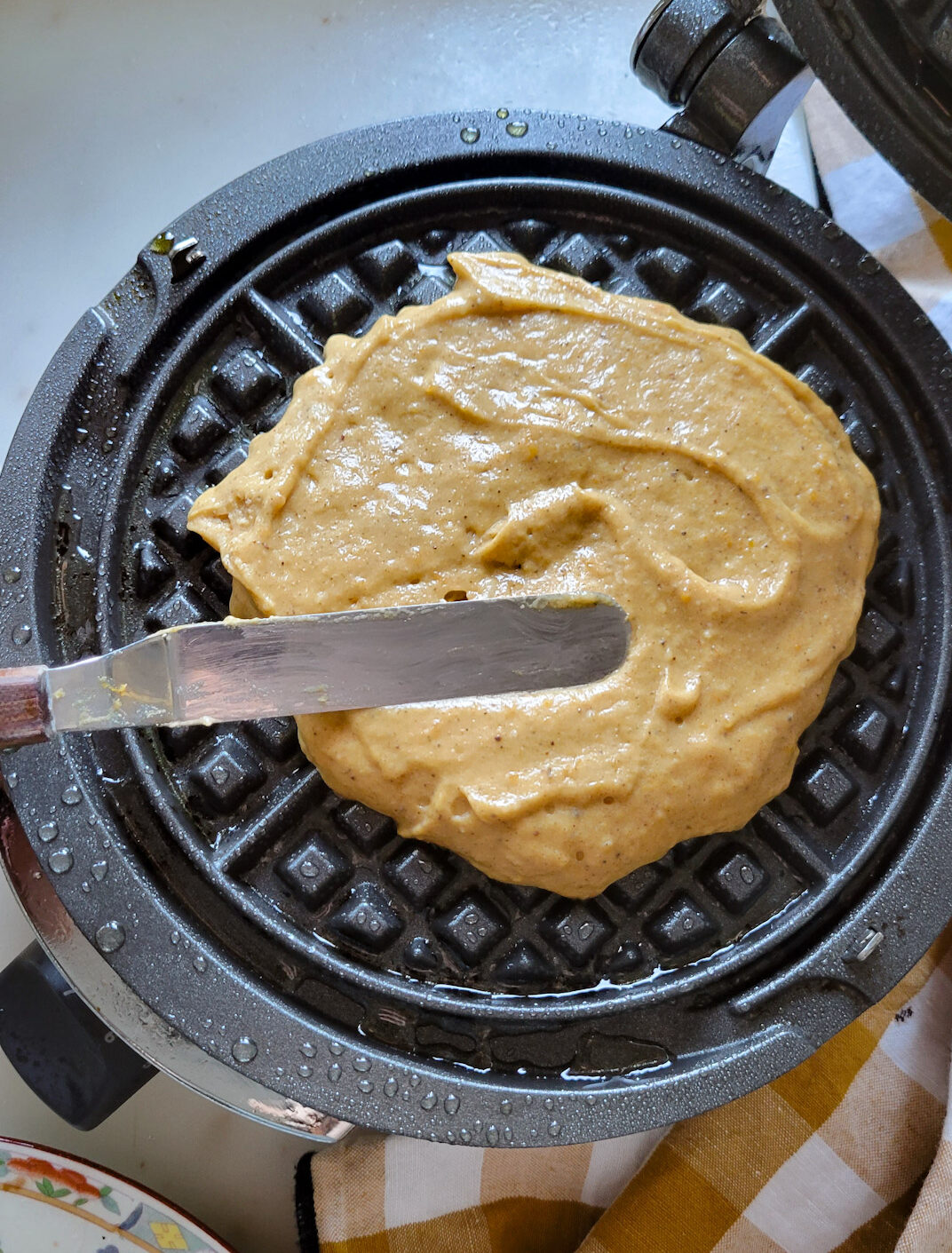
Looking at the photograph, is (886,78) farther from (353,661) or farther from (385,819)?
(385,819)

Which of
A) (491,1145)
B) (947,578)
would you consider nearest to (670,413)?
(947,578)

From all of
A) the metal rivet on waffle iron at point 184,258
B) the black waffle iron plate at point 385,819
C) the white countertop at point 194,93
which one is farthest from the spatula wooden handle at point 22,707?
the white countertop at point 194,93

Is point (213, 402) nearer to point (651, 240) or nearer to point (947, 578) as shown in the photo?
point (651, 240)

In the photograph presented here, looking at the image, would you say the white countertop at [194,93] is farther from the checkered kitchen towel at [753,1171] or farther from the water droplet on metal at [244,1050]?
the checkered kitchen towel at [753,1171]

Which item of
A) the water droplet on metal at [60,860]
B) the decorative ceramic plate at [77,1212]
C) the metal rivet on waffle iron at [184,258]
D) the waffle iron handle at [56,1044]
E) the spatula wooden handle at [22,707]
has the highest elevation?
the metal rivet on waffle iron at [184,258]

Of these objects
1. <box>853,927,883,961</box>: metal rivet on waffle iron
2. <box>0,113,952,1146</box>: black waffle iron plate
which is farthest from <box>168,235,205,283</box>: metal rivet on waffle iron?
<box>853,927,883,961</box>: metal rivet on waffle iron

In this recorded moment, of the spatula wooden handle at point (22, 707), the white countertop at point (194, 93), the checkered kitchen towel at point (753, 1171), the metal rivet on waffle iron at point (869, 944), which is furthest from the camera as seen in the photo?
the white countertop at point (194, 93)
